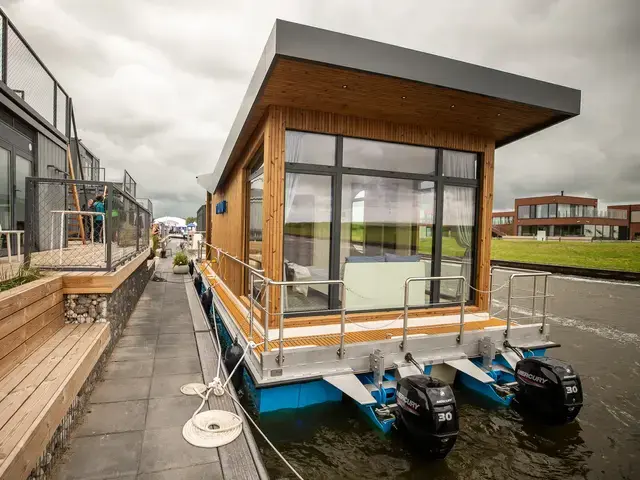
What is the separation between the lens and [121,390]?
3.96 metres

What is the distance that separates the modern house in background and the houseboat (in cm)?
6174

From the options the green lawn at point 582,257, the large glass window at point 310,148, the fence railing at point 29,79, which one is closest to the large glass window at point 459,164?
the large glass window at point 310,148

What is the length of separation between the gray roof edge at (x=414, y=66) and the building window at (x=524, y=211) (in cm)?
6382

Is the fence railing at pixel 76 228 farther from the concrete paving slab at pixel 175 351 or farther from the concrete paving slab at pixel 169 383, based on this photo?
the concrete paving slab at pixel 169 383

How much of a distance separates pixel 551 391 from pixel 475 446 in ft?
3.53

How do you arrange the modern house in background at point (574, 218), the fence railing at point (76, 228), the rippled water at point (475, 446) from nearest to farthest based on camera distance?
the rippled water at point (475, 446), the fence railing at point (76, 228), the modern house in background at point (574, 218)

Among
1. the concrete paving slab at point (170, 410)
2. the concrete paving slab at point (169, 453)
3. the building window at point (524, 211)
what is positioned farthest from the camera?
the building window at point (524, 211)

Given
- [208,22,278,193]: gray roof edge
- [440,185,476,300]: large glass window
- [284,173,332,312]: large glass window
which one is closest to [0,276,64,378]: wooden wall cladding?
[284,173,332,312]: large glass window

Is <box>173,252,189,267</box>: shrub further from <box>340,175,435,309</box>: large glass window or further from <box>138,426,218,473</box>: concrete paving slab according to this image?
<box>138,426,218,473</box>: concrete paving slab

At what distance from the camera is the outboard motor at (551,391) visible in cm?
405

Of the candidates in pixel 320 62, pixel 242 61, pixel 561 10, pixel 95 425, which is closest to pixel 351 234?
pixel 320 62

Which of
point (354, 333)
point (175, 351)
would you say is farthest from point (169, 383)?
point (354, 333)

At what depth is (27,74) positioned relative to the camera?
6.92 metres

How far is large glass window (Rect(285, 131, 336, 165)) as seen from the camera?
532 cm
